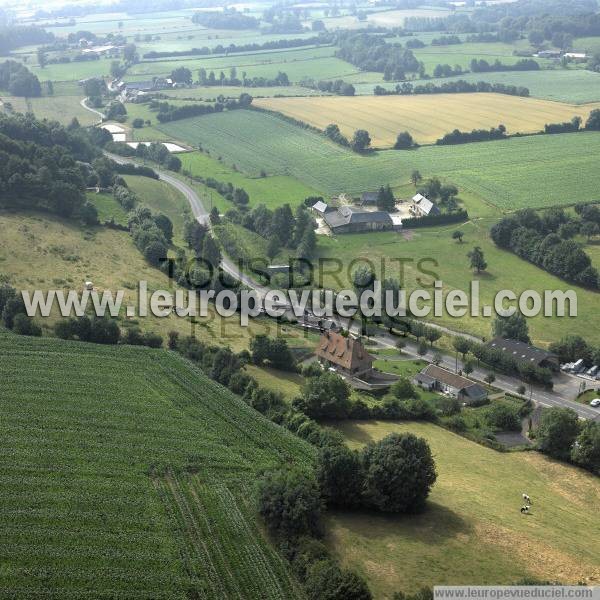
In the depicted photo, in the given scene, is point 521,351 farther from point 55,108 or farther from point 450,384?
point 55,108

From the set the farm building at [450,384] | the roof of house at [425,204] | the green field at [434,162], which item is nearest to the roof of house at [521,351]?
the farm building at [450,384]

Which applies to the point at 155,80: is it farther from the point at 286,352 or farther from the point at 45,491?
the point at 45,491

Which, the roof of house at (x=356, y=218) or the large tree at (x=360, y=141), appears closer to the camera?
the roof of house at (x=356, y=218)

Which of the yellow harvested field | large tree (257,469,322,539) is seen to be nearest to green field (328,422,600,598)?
large tree (257,469,322,539)

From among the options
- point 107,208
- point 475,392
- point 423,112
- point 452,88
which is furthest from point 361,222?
point 452,88

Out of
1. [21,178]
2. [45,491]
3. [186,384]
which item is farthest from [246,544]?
[21,178]

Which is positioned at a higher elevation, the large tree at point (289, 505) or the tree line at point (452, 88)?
the tree line at point (452, 88)

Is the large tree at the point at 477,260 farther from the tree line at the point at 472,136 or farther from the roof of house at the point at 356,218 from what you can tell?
the tree line at the point at 472,136
